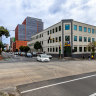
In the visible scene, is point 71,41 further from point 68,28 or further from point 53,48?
point 53,48

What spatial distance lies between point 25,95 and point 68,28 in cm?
2848

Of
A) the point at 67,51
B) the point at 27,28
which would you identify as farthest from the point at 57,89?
the point at 27,28

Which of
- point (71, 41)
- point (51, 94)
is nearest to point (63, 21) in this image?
point (71, 41)

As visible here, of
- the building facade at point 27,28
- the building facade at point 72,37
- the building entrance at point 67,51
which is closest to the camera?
the building entrance at point 67,51

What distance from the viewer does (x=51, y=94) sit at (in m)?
4.35

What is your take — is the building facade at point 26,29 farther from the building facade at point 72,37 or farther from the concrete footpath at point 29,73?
the concrete footpath at point 29,73

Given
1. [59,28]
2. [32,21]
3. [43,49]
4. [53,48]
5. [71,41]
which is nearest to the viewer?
[71,41]

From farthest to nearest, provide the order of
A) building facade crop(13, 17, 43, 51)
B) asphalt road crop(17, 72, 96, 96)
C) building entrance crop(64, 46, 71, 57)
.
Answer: building facade crop(13, 17, 43, 51)
building entrance crop(64, 46, 71, 57)
asphalt road crop(17, 72, 96, 96)

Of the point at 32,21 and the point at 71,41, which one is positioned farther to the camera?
the point at 32,21

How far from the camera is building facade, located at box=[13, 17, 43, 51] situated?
121 meters

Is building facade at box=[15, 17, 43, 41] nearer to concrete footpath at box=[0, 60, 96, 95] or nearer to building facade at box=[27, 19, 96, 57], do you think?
building facade at box=[27, 19, 96, 57]

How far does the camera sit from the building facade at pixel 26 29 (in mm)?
120875

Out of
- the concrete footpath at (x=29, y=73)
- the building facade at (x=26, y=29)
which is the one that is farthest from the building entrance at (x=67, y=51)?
the building facade at (x=26, y=29)

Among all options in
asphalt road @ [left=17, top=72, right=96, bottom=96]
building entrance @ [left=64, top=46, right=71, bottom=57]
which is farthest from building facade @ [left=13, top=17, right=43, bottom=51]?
asphalt road @ [left=17, top=72, right=96, bottom=96]
